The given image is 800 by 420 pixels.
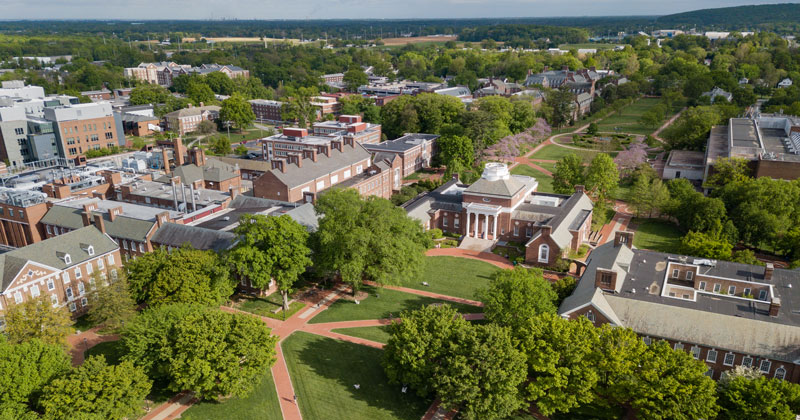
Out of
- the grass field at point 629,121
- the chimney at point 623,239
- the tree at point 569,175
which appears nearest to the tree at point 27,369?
the chimney at point 623,239

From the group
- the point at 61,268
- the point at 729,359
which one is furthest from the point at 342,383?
the point at 61,268

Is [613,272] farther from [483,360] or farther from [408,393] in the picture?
[408,393]

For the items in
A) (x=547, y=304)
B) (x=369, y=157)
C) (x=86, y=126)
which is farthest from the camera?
(x=86, y=126)

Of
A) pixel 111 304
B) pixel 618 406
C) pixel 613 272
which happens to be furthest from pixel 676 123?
pixel 111 304

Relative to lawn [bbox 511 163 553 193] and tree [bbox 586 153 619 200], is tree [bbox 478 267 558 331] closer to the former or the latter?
tree [bbox 586 153 619 200]

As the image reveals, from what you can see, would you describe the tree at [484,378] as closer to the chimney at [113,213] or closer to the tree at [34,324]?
the tree at [34,324]

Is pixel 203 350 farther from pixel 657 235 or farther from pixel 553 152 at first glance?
pixel 553 152

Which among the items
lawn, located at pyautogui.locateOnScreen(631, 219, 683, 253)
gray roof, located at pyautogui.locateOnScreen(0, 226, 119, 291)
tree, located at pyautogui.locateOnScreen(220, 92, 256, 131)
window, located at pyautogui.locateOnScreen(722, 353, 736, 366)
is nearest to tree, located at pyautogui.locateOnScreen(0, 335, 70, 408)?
gray roof, located at pyautogui.locateOnScreen(0, 226, 119, 291)
